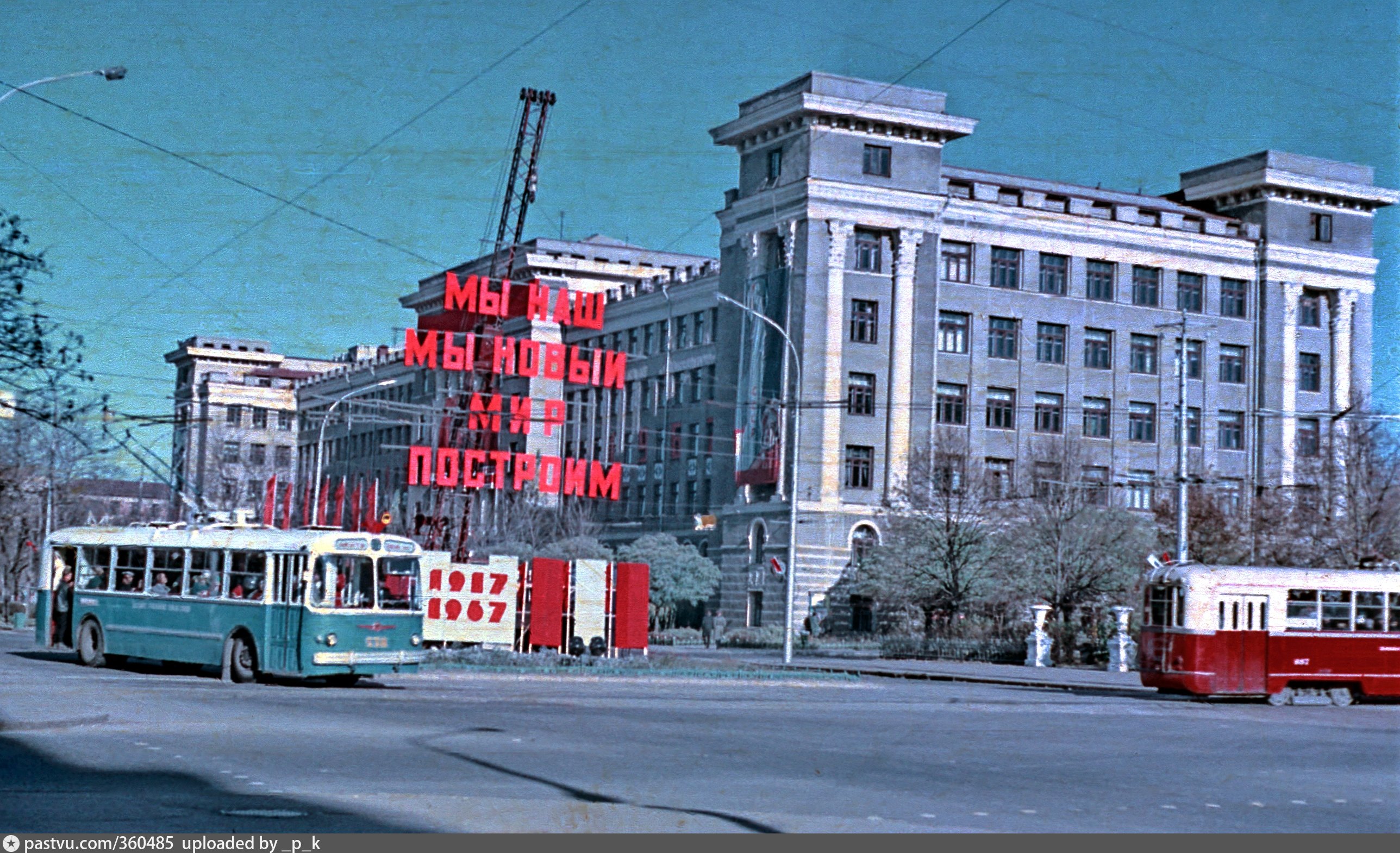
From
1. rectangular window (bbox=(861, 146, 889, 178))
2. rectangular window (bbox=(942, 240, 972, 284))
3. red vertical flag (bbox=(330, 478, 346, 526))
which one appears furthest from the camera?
rectangular window (bbox=(942, 240, 972, 284))

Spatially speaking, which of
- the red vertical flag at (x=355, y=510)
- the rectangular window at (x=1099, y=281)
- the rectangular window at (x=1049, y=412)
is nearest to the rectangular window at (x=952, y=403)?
the rectangular window at (x=1049, y=412)

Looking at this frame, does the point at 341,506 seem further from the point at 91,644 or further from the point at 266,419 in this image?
the point at 266,419

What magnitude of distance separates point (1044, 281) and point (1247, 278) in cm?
1159

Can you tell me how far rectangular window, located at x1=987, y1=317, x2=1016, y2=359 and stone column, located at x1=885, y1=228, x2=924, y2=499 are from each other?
5.09 m

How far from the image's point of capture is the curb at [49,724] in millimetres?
19016

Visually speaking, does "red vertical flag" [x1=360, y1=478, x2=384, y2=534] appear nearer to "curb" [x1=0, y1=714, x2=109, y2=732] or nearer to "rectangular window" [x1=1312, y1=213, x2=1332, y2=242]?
"curb" [x1=0, y1=714, x2=109, y2=732]

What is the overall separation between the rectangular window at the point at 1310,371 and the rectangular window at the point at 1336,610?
5444cm

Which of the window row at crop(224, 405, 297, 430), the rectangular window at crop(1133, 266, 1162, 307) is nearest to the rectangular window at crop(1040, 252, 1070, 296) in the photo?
the rectangular window at crop(1133, 266, 1162, 307)

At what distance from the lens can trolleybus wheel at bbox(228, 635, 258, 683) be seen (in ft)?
101

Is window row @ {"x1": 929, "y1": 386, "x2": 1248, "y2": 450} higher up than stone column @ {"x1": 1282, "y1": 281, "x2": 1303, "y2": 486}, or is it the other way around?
stone column @ {"x1": 1282, "y1": 281, "x2": 1303, "y2": 486}

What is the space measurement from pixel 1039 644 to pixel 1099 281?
35823mm

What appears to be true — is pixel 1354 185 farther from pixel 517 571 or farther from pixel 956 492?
pixel 517 571

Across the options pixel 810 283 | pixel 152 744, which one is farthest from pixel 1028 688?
pixel 810 283

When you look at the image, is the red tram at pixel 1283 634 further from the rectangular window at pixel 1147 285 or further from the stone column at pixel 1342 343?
the stone column at pixel 1342 343
